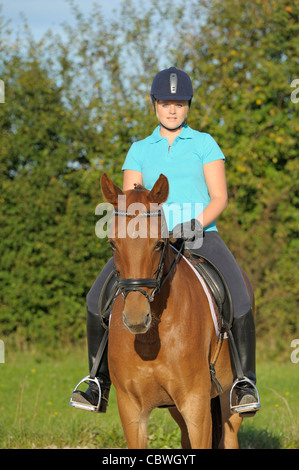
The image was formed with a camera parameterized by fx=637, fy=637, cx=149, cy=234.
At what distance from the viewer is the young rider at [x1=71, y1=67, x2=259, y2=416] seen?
4.68 metres

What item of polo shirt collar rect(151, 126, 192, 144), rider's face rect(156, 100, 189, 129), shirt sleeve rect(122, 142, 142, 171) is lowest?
shirt sleeve rect(122, 142, 142, 171)

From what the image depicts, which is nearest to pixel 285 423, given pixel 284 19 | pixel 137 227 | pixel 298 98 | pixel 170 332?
pixel 170 332

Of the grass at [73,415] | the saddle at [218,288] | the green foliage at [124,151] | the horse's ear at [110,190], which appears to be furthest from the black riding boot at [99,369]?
the green foliage at [124,151]

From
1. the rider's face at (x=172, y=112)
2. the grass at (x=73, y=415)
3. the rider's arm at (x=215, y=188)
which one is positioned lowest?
the grass at (x=73, y=415)

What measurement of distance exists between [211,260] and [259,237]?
7.07m

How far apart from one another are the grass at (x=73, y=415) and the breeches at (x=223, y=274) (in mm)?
2625

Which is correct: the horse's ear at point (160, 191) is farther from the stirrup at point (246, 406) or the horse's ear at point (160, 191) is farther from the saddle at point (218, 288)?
the stirrup at point (246, 406)

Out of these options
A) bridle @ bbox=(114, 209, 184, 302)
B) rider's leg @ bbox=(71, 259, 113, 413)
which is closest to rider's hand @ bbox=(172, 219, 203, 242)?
bridle @ bbox=(114, 209, 184, 302)

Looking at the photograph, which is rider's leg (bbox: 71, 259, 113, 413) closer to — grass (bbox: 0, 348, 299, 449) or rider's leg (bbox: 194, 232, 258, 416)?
rider's leg (bbox: 194, 232, 258, 416)

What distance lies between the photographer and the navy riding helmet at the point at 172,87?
473 centimetres

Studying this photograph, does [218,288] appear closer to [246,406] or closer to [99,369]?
[246,406]

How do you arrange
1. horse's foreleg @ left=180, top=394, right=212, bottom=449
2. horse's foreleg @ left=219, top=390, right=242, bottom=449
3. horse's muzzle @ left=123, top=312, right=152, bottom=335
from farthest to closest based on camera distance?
horse's foreleg @ left=219, top=390, right=242, bottom=449
horse's foreleg @ left=180, top=394, right=212, bottom=449
horse's muzzle @ left=123, top=312, right=152, bottom=335

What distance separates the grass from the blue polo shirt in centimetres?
317

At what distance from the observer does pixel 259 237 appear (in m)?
11.7
